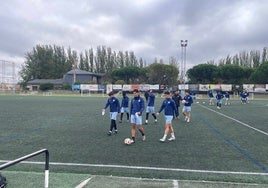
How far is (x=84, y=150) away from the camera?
29.2 feet

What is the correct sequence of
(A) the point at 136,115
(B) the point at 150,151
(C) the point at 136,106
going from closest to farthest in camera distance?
(B) the point at 150,151 → (A) the point at 136,115 → (C) the point at 136,106

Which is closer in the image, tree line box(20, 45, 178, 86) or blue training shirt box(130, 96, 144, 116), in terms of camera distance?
blue training shirt box(130, 96, 144, 116)

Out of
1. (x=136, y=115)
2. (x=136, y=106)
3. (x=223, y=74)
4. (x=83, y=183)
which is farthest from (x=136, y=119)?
(x=223, y=74)

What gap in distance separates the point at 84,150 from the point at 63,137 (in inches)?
103

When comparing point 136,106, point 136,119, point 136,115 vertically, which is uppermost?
point 136,106

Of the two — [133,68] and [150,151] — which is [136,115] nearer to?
[150,151]

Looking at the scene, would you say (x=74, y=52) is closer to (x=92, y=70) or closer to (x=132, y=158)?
(x=92, y=70)

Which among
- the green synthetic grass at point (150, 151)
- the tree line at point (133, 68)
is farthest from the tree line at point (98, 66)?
the green synthetic grass at point (150, 151)

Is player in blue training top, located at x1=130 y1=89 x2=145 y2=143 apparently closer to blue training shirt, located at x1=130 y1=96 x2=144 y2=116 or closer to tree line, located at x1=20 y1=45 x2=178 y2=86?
blue training shirt, located at x1=130 y1=96 x2=144 y2=116

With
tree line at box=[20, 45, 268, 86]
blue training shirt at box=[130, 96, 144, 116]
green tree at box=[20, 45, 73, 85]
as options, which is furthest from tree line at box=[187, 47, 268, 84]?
blue training shirt at box=[130, 96, 144, 116]

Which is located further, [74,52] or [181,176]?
[74,52]

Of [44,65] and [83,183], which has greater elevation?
[44,65]

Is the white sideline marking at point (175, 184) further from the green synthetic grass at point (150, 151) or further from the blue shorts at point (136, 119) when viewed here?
the blue shorts at point (136, 119)

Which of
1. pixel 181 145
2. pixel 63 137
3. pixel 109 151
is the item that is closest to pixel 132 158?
pixel 109 151
